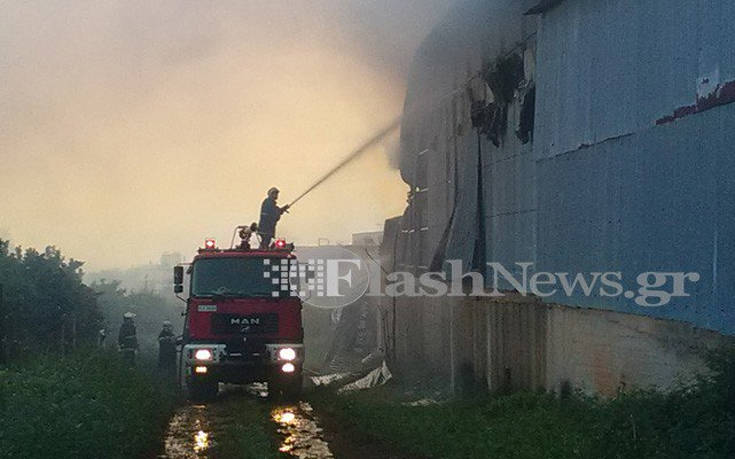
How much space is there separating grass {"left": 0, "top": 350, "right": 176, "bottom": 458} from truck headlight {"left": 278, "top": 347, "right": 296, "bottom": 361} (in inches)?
85.8

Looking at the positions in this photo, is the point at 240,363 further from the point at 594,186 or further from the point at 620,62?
the point at 620,62

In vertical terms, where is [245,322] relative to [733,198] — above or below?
below

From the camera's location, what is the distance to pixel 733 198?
9930mm

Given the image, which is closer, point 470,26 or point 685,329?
point 685,329

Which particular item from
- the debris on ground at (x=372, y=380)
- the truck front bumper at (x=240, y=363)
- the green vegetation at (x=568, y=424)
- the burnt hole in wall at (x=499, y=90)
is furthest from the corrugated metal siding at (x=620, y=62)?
the debris on ground at (x=372, y=380)

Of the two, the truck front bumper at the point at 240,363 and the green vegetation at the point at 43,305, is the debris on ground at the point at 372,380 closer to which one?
the truck front bumper at the point at 240,363

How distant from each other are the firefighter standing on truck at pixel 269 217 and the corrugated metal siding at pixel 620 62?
22.3ft

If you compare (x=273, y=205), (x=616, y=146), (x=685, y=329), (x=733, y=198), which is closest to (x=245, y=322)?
(x=273, y=205)

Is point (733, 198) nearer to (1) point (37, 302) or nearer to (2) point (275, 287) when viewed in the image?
(2) point (275, 287)

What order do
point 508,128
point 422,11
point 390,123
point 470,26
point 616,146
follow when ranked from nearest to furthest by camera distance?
→ point 616,146, point 508,128, point 470,26, point 422,11, point 390,123

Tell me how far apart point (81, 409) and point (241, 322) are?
6399 millimetres

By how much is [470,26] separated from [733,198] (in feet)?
38.9

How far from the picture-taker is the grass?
10.5 metres

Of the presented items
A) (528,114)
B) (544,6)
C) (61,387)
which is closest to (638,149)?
(544,6)
